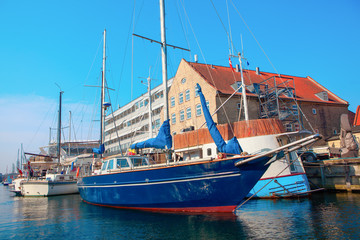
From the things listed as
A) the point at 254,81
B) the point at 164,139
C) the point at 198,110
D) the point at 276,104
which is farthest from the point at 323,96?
the point at 164,139

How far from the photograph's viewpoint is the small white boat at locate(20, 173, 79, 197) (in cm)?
3269

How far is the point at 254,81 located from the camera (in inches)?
1399

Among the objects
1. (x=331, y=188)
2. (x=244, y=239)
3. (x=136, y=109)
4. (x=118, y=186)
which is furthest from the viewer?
(x=136, y=109)

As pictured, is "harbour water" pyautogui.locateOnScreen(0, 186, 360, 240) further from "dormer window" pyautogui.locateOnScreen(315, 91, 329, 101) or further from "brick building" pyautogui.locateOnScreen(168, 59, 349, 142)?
"dormer window" pyautogui.locateOnScreen(315, 91, 329, 101)

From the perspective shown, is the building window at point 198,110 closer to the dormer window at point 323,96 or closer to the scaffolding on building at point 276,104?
the scaffolding on building at point 276,104

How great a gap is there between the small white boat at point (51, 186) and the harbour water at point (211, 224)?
55.5 ft

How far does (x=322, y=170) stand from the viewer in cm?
2386

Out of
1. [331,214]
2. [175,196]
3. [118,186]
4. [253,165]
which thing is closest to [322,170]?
[331,214]

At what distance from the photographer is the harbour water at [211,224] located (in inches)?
418

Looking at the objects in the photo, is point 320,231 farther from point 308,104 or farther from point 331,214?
point 308,104

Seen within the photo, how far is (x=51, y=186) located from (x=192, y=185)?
25.5 metres

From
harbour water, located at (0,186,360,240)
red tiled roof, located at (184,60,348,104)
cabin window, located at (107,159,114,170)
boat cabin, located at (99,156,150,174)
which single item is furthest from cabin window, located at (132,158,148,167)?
red tiled roof, located at (184,60,348,104)

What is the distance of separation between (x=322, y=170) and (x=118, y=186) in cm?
1785

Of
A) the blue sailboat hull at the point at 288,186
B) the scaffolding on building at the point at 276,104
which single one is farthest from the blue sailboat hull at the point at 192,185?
the scaffolding on building at the point at 276,104
